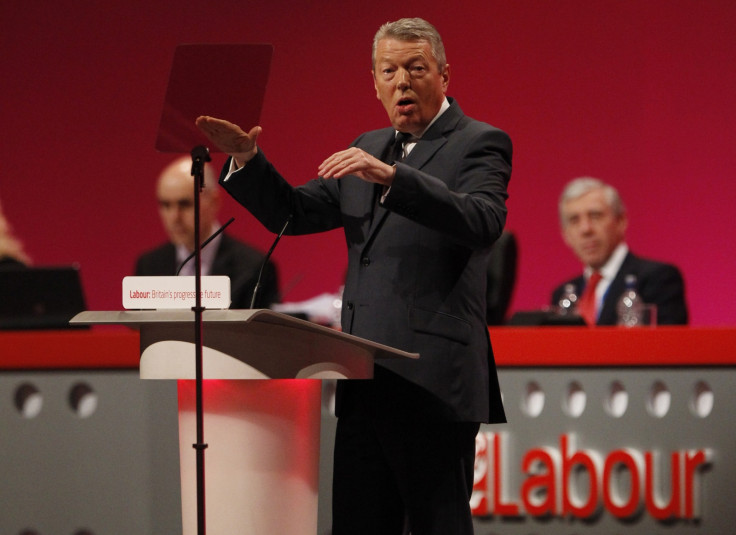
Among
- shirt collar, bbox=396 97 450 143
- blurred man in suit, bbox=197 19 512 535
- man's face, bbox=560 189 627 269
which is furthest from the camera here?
man's face, bbox=560 189 627 269

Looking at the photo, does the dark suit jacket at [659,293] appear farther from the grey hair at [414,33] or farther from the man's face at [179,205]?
the grey hair at [414,33]

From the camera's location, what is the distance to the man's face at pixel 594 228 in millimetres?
4914

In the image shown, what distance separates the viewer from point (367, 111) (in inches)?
251

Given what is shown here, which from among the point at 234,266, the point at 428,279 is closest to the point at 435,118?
the point at 428,279

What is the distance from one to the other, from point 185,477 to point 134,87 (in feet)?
16.2

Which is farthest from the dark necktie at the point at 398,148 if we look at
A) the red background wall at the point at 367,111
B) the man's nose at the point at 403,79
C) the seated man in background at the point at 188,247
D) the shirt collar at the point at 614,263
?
the red background wall at the point at 367,111

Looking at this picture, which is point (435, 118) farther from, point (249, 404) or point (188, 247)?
point (188, 247)

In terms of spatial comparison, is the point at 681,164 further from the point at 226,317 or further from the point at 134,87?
the point at 226,317

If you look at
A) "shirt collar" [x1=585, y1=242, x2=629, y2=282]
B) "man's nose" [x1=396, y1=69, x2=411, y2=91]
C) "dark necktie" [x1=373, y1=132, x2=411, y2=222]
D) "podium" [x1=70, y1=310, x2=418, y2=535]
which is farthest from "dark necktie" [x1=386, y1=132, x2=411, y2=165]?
"shirt collar" [x1=585, y1=242, x2=629, y2=282]


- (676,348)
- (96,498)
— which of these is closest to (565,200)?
(676,348)

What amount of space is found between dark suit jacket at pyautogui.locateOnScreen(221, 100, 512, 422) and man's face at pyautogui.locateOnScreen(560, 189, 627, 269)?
2899mm

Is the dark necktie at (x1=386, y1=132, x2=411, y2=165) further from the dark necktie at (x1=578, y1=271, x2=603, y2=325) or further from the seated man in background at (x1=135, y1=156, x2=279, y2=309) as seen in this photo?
the dark necktie at (x1=578, y1=271, x2=603, y2=325)

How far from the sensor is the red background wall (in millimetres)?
6105

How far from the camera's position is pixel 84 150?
643 centimetres
